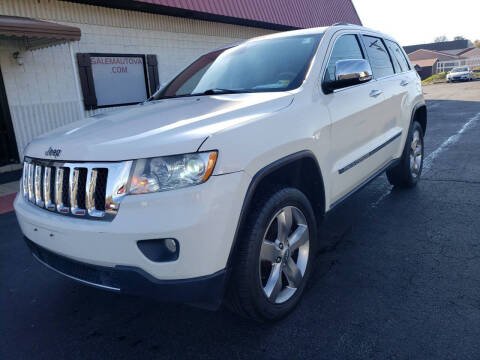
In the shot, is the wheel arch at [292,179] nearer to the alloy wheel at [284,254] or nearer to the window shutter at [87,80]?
the alloy wheel at [284,254]

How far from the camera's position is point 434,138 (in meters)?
9.01

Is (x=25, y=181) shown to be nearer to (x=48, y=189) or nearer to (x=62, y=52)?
(x=48, y=189)

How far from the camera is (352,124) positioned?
329 centimetres

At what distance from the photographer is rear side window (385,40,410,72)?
4.74m

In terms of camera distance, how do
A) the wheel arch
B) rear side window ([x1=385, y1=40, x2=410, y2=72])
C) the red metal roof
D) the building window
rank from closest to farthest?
1. the wheel arch
2. rear side window ([x1=385, y1=40, x2=410, y2=72])
3. the building window
4. the red metal roof

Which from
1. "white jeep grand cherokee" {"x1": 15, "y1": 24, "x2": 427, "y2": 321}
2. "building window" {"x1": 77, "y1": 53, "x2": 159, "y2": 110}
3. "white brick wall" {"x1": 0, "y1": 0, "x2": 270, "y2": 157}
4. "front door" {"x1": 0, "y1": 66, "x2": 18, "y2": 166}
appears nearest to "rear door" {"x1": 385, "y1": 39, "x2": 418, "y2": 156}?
"white jeep grand cherokee" {"x1": 15, "y1": 24, "x2": 427, "y2": 321}

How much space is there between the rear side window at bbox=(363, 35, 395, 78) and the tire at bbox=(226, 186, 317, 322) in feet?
7.07

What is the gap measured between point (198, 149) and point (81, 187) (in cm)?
71

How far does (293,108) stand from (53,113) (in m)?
7.30

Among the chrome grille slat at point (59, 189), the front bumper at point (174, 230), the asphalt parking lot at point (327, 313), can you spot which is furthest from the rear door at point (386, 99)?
the chrome grille slat at point (59, 189)

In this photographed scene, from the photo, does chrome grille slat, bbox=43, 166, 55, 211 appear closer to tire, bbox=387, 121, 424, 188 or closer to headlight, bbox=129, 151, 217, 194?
headlight, bbox=129, 151, 217, 194

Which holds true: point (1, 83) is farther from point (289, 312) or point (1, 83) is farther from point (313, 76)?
point (289, 312)

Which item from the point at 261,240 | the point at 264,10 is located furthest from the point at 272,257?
the point at 264,10

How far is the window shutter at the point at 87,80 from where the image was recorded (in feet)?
28.6
